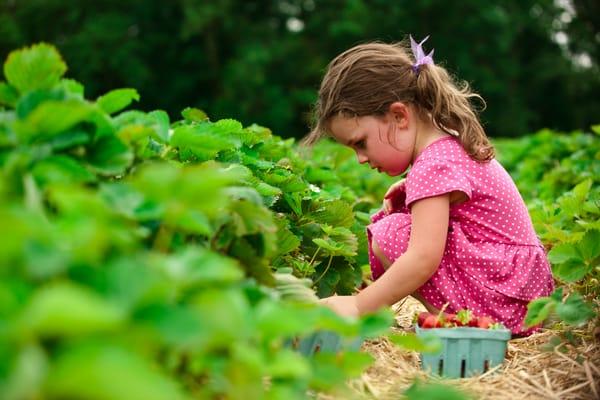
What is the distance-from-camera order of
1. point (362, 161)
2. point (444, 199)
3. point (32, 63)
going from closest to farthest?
point (32, 63) < point (444, 199) < point (362, 161)

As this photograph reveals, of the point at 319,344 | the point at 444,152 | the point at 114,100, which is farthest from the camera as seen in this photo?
the point at 444,152

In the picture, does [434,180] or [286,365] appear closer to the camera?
[286,365]

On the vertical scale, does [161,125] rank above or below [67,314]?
above

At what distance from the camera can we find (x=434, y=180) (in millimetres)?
2652

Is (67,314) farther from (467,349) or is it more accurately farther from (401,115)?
(401,115)

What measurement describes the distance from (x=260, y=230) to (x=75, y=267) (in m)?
0.77

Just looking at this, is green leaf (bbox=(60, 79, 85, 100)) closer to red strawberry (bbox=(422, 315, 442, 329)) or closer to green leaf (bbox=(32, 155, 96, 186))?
green leaf (bbox=(32, 155, 96, 186))

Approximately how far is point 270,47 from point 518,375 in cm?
2401

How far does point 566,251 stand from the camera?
2436mm

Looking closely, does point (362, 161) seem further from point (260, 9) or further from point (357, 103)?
point (260, 9)

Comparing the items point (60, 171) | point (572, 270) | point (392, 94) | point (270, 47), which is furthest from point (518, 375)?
point (270, 47)

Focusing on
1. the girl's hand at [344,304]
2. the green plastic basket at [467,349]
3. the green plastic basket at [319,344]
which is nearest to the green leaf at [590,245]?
the green plastic basket at [467,349]

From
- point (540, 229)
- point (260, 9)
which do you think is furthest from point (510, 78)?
point (540, 229)

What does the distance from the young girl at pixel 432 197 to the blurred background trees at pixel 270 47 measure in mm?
21311
